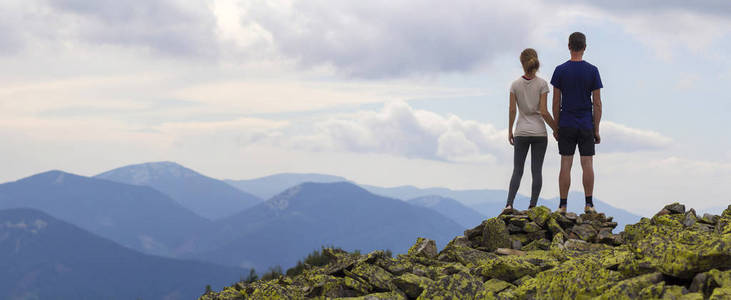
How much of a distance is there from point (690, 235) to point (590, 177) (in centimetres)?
562

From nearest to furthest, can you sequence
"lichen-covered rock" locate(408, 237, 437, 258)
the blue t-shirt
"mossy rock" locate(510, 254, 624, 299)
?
"mossy rock" locate(510, 254, 624, 299), "lichen-covered rock" locate(408, 237, 437, 258), the blue t-shirt

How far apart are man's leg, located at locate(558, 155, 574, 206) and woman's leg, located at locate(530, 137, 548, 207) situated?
0.47 meters

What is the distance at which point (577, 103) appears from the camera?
47.6ft

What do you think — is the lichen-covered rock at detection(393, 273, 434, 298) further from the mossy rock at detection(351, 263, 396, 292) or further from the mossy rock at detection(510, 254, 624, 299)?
the mossy rock at detection(510, 254, 624, 299)

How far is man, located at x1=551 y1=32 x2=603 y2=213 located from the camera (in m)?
14.5

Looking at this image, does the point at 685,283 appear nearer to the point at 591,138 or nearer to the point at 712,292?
the point at 712,292

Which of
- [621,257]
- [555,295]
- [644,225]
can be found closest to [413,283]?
[555,295]

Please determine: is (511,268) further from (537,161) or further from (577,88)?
(577,88)

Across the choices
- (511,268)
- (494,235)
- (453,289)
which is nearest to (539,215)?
(494,235)

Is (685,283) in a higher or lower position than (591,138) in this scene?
lower

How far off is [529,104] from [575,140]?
1371 millimetres

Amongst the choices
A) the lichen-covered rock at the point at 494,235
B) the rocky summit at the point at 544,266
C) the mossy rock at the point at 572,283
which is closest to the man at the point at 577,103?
the rocky summit at the point at 544,266

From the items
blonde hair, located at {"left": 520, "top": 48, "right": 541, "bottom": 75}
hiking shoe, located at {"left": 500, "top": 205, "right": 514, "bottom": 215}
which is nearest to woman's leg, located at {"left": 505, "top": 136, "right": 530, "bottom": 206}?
hiking shoe, located at {"left": 500, "top": 205, "right": 514, "bottom": 215}

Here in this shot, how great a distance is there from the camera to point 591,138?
577 inches
